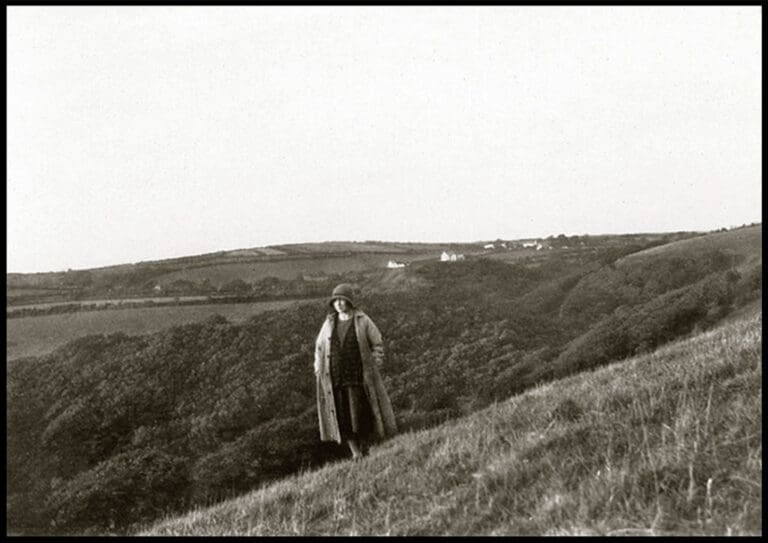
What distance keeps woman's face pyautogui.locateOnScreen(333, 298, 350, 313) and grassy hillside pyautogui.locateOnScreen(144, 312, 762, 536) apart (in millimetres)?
1695

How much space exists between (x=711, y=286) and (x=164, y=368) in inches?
814

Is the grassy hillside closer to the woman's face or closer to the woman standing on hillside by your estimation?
the woman standing on hillside

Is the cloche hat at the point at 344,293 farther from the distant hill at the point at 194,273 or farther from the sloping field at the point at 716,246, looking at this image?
the distant hill at the point at 194,273

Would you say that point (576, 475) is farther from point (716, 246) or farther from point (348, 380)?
point (716, 246)

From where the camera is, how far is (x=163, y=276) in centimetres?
4638

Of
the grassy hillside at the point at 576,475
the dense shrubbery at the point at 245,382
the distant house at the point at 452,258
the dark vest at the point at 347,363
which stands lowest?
the dense shrubbery at the point at 245,382

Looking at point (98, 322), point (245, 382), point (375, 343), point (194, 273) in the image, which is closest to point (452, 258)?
point (194, 273)

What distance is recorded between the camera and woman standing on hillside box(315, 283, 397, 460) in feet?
27.9

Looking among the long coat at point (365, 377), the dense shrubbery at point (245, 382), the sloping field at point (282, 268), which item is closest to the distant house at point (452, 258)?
the sloping field at point (282, 268)

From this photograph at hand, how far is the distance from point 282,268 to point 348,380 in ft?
151

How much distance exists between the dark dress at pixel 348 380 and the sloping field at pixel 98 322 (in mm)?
26148

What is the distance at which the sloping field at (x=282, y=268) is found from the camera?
47312 millimetres

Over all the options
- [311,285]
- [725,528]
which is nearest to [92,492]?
[725,528]

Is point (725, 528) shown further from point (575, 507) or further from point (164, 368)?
point (164, 368)
